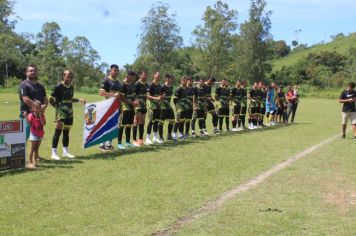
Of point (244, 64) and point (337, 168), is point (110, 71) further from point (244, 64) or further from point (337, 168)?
point (244, 64)

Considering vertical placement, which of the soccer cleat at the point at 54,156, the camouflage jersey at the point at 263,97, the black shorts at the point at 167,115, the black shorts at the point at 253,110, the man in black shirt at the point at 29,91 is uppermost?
the man in black shirt at the point at 29,91

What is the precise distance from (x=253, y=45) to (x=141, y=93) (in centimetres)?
6253

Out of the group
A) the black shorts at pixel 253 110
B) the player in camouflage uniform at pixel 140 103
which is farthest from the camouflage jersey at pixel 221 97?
the player in camouflage uniform at pixel 140 103

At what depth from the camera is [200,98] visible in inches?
676

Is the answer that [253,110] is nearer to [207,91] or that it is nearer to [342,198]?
[207,91]

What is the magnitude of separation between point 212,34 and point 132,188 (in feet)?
214

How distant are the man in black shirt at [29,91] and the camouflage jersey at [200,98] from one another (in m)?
7.14

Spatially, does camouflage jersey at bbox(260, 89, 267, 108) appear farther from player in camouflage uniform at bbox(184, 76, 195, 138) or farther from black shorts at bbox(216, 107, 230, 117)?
player in camouflage uniform at bbox(184, 76, 195, 138)

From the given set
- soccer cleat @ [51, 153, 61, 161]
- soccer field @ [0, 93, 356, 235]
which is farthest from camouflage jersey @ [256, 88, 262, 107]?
soccer cleat @ [51, 153, 61, 161]

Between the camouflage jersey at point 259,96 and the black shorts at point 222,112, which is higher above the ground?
the camouflage jersey at point 259,96

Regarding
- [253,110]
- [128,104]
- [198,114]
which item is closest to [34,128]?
[128,104]

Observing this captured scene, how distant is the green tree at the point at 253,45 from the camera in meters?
73.5

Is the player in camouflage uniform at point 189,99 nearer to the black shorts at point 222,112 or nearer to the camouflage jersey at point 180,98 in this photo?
the camouflage jersey at point 180,98

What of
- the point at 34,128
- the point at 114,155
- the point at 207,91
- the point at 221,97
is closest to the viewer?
the point at 34,128
